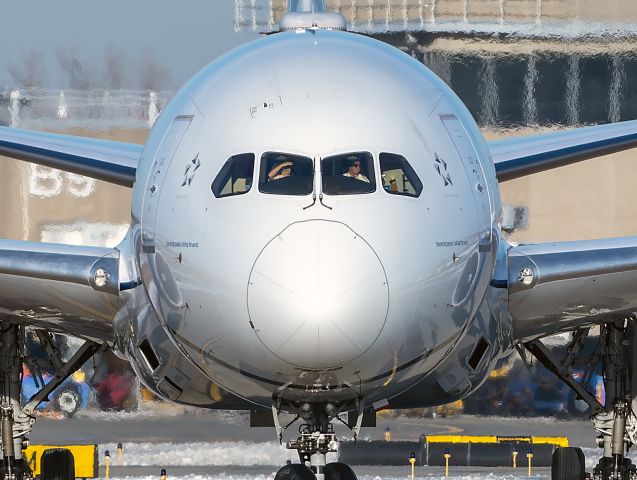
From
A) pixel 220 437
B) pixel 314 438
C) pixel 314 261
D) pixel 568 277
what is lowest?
pixel 220 437

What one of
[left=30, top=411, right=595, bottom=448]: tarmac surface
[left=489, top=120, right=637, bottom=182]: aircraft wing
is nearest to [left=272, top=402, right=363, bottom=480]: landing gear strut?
[left=489, top=120, right=637, bottom=182]: aircraft wing

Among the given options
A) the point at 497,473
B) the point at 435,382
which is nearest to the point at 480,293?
the point at 435,382

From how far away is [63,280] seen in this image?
14484 millimetres

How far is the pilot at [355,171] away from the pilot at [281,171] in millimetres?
428

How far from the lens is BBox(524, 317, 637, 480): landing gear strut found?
1762 centimetres

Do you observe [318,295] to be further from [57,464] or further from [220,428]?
[220,428]

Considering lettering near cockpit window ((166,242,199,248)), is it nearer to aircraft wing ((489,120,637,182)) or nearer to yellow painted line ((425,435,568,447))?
aircraft wing ((489,120,637,182))

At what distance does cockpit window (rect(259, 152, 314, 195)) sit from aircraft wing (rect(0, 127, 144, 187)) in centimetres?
531

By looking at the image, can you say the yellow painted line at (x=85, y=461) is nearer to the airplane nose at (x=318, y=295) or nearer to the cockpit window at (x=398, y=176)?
the cockpit window at (x=398, y=176)

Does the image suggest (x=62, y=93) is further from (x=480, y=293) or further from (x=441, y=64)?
(x=480, y=293)

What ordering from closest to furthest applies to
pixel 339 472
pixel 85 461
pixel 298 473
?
pixel 298 473, pixel 339 472, pixel 85 461

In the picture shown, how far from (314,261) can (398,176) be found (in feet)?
4.99

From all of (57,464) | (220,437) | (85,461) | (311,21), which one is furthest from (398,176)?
(220,437)

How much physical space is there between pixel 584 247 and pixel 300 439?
363 cm
